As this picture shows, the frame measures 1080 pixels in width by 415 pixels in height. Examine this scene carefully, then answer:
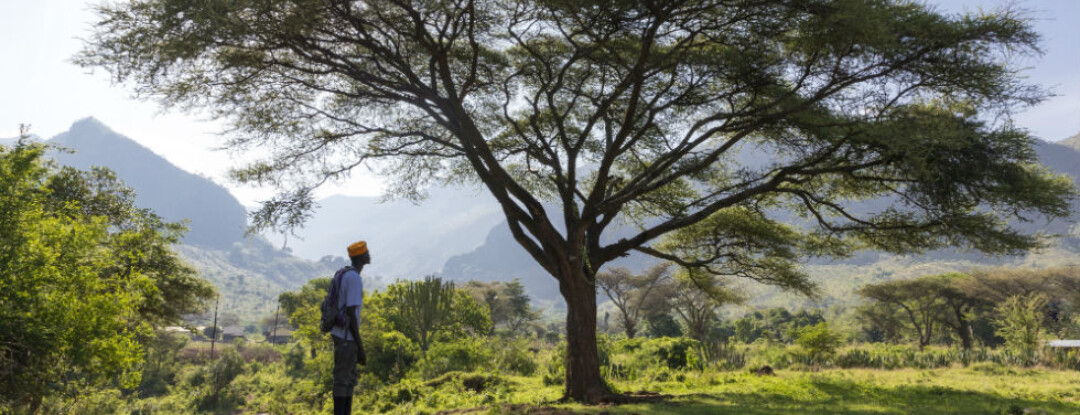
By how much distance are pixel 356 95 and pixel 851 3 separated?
7.01 m

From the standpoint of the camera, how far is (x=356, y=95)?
8992mm

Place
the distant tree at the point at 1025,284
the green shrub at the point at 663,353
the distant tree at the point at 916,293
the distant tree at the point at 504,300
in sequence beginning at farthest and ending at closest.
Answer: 1. the distant tree at the point at 504,300
2. the distant tree at the point at 916,293
3. the distant tree at the point at 1025,284
4. the green shrub at the point at 663,353

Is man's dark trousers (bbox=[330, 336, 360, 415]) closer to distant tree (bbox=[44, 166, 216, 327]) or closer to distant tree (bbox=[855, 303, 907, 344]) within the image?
distant tree (bbox=[44, 166, 216, 327])

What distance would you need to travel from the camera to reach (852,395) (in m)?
8.82

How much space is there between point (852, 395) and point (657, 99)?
18.4 feet

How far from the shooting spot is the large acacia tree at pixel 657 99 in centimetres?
698

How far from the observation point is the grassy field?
23.6 ft

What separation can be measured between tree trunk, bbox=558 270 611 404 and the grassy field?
618 mm

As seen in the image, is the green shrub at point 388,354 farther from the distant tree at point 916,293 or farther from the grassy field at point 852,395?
the distant tree at point 916,293

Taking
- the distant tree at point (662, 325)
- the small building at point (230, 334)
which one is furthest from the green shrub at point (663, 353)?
the small building at point (230, 334)

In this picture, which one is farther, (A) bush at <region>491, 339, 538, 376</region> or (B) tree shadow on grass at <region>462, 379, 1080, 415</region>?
(A) bush at <region>491, 339, 538, 376</region>

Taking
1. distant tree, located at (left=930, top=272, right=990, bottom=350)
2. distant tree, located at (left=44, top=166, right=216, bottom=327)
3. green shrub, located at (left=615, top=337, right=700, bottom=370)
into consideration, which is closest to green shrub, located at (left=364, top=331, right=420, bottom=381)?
distant tree, located at (left=44, top=166, right=216, bottom=327)

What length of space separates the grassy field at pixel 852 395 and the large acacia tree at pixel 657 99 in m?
1.61

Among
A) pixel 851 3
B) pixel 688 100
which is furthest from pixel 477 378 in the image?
pixel 851 3
